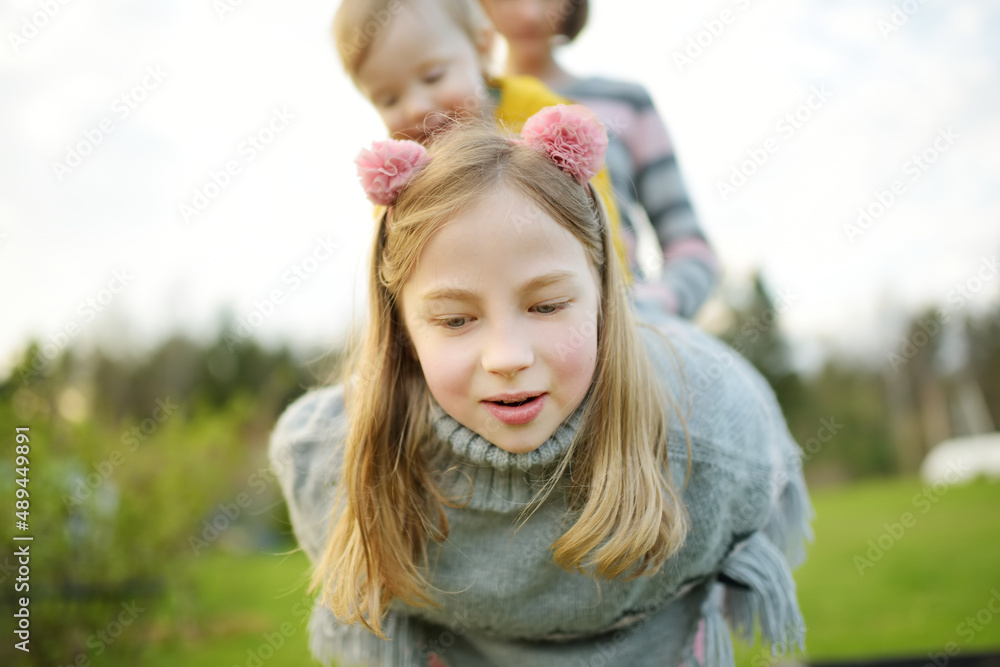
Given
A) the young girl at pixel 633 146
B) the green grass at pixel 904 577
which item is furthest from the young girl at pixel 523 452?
the green grass at pixel 904 577

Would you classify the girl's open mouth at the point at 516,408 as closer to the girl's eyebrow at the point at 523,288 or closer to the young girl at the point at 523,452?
the young girl at the point at 523,452

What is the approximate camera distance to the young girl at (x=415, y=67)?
169 cm

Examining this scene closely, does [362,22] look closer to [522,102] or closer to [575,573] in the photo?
[522,102]

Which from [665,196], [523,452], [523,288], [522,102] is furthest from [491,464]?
[665,196]

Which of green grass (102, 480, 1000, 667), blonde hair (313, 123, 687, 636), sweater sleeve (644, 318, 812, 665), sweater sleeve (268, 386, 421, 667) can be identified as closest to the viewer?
blonde hair (313, 123, 687, 636)

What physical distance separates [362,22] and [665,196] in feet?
2.87

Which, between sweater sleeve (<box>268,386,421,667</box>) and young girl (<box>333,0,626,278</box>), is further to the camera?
young girl (<box>333,0,626,278</box>)

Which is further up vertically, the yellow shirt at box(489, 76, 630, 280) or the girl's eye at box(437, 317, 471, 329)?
the yellow shirt at box(489, 76, 630, 280)

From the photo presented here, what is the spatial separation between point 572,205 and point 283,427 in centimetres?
77

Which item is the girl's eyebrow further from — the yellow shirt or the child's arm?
the child's arm

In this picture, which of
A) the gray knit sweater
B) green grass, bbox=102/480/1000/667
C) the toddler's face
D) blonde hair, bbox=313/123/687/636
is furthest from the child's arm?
green grass, bbox=102/480/1000/667

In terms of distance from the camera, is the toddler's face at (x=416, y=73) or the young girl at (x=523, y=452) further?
the toddler's face at (x=416, y=73)

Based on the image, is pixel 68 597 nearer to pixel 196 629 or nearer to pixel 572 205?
pixel 196 629

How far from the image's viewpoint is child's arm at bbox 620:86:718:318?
6.07 ft
